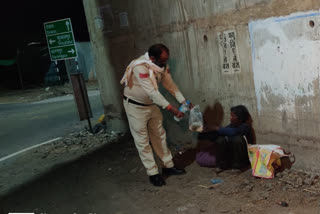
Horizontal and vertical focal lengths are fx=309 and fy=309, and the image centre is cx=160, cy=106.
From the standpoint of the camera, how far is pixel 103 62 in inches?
259

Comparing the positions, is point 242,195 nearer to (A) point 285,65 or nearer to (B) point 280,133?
(B) point 280,133

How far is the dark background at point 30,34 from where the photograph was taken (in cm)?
2534

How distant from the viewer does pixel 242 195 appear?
360cm

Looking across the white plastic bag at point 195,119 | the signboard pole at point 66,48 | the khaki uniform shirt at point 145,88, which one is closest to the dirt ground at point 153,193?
the white plastic bag at point 195,119

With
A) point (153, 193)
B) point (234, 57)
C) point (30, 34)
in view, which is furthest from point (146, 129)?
point (30, 34)

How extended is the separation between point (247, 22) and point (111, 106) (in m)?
3.82

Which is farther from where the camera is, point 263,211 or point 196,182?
point 196,182

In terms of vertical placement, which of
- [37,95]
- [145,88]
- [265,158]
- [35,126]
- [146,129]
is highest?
[145,88]

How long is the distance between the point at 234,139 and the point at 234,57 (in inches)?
42.9

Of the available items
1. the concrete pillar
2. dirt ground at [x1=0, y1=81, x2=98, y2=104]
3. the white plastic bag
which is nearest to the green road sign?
the concrete pillar

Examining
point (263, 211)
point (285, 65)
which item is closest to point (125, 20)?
point (285, 65)

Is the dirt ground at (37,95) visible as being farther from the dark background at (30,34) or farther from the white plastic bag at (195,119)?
the white plastic bag at (195,119)

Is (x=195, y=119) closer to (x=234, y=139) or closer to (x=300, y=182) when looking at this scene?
(x=234, y=139)

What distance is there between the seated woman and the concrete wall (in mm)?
132
